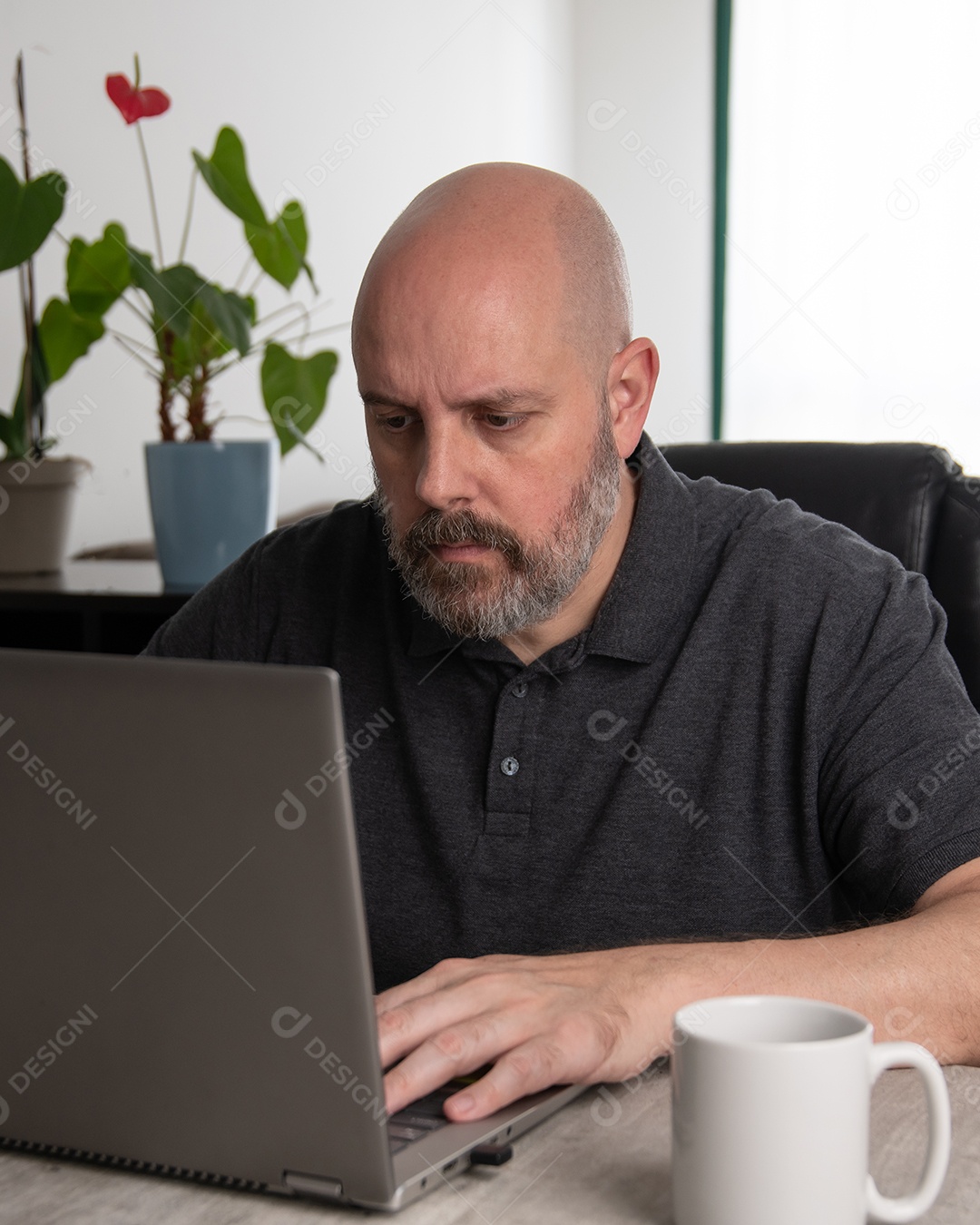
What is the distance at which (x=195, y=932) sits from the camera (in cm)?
55

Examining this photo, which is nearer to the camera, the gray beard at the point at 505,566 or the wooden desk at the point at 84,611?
the gray beard at the point at 505,566

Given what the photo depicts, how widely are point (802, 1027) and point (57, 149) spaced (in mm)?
2133

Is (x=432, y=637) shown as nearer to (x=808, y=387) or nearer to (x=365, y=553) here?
(x=365, y=553)

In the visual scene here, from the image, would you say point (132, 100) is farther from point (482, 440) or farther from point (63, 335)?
point (482, 440)

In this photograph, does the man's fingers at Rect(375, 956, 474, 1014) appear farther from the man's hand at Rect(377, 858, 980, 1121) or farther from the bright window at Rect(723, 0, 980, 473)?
the bright window at Rect(723, 0, 980, 473)

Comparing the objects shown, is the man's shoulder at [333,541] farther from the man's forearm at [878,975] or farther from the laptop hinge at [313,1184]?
the laptop hinge at [313,1184]

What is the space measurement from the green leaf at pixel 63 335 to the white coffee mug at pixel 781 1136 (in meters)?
1.62

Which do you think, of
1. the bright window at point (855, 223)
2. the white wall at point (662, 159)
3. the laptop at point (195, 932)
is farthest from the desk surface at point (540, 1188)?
the white wall at point (662, 159)

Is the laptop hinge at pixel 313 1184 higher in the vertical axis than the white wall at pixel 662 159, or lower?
lower

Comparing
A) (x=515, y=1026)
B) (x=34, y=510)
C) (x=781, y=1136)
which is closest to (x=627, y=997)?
(x=515, y=1026)

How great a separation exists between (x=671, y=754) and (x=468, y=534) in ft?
0.82

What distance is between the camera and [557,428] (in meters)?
1.09

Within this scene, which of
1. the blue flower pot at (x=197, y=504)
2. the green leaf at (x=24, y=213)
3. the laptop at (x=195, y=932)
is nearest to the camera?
the laptop at (x=195, y=932)

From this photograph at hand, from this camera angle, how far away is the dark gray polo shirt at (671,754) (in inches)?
41.2
